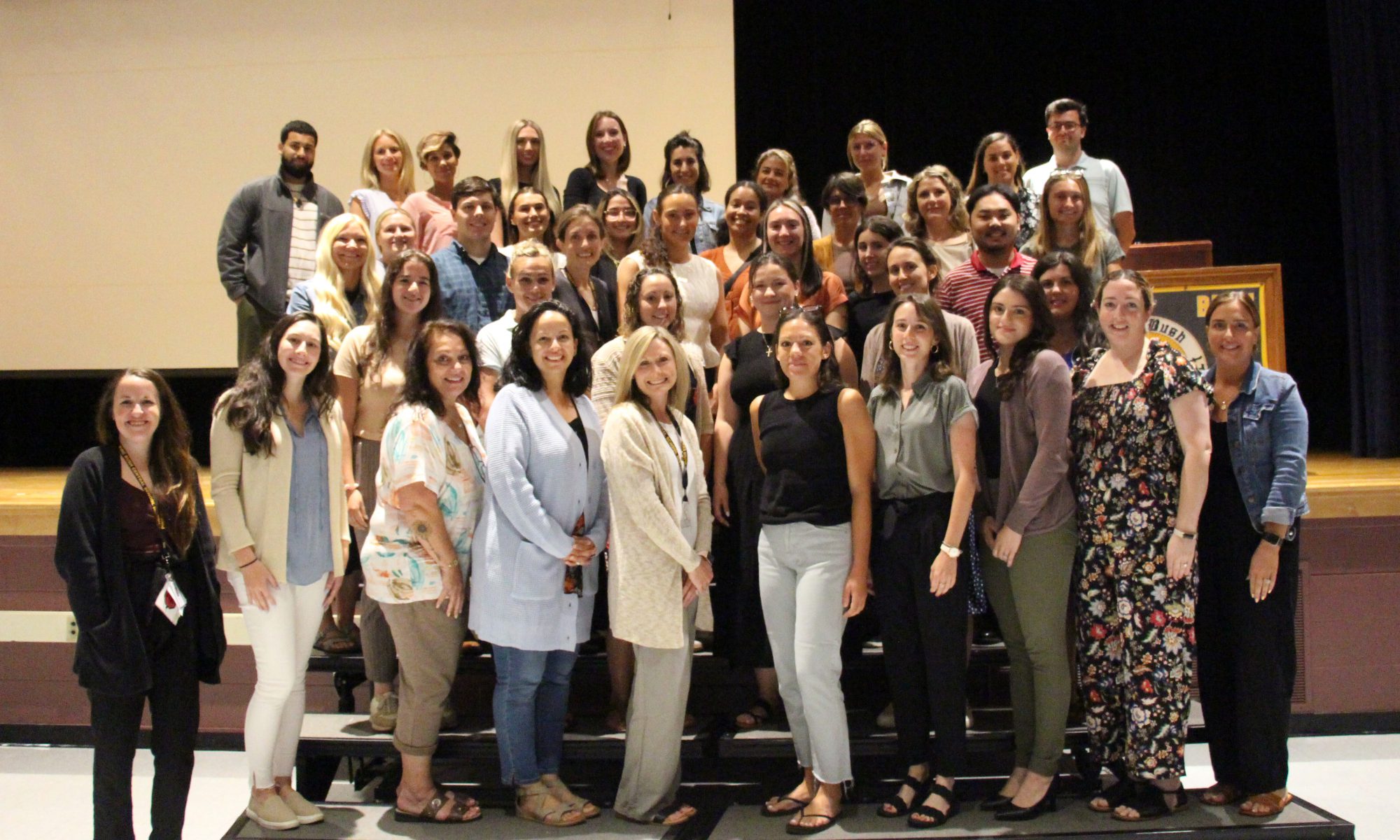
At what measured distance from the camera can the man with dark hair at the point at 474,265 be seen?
13.6 ft

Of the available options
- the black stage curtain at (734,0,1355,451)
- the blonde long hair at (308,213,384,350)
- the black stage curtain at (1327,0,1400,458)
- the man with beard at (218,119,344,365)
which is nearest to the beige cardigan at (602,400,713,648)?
the blonde long hair at (308,213,384,350)

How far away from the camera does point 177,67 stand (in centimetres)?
648

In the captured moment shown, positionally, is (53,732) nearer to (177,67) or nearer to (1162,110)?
(177,67)

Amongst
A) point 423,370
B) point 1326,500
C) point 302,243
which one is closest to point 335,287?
point 423,370

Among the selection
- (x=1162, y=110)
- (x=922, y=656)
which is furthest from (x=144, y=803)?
(x=1162, y=110)

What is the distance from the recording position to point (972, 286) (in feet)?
12.6

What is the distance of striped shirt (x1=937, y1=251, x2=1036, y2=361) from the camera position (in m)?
3.79

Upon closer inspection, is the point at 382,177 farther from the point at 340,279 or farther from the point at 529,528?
the point at 529,528

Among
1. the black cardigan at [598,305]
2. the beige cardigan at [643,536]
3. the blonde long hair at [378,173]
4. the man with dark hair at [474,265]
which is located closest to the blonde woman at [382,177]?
the blonde long hair at [378,173]

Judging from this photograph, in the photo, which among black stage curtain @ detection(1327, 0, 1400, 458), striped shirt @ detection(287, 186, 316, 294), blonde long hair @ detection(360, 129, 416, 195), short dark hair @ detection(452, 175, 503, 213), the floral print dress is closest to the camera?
the floral print dress

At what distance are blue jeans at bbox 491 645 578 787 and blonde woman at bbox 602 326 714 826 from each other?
0.21 meters

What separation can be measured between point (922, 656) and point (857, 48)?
182 inches

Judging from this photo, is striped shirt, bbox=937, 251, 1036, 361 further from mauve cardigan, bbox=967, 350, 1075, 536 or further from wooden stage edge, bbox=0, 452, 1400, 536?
wooden stage edge, bbox=0, 452, 1400, 536

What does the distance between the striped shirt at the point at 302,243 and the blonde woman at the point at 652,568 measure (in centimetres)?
215
